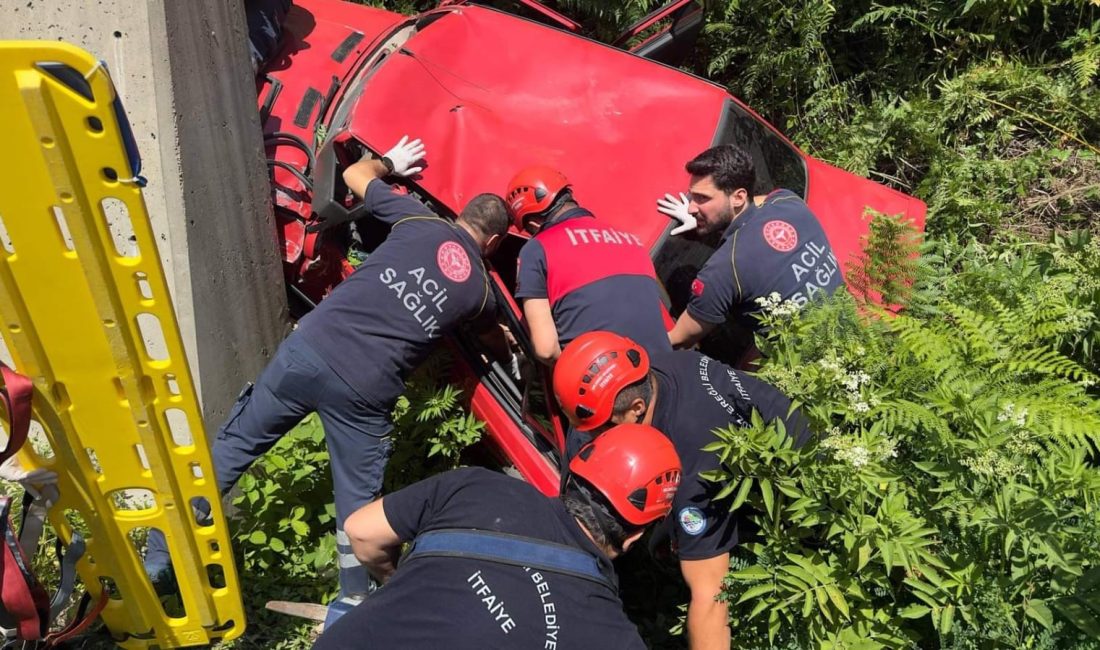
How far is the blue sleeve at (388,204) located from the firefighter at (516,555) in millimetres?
1557

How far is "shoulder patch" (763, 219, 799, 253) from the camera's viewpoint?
3.90 m

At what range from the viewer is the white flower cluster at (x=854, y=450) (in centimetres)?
233

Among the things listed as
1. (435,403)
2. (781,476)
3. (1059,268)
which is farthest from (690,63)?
(781,476)

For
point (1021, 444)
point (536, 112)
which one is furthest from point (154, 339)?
point (1021, 444)

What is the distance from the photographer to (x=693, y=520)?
115 inches

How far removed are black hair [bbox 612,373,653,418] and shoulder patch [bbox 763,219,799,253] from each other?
1.19m

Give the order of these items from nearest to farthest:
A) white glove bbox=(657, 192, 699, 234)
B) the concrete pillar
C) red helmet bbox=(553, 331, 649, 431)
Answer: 1. red helmet bbox=(553, 331, 649, 431)
2. the concrete pillar
3. white glove bbox=(657, 192, 699, 234)

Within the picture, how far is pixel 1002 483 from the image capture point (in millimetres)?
2498

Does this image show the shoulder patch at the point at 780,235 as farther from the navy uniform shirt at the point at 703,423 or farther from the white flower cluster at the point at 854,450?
the white flower cluster at the point at 854,450

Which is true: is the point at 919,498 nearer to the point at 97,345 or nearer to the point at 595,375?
the point at 595,375

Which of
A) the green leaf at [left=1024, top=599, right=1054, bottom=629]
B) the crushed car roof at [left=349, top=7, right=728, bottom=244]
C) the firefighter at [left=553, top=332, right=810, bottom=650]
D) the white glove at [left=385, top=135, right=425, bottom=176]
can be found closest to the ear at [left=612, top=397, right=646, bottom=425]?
the firefighter at [left=553, top=332, right=810, bottom=650]

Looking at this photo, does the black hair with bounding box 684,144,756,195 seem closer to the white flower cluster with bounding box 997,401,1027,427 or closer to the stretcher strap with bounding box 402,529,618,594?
the white flower cluster with bounding box 997,401,1027,427

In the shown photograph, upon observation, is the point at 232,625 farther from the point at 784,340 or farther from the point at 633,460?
the point at 784,340

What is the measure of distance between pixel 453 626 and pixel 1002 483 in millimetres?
1668
